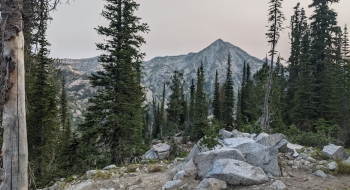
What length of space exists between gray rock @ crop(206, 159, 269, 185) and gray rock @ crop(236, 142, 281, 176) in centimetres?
45

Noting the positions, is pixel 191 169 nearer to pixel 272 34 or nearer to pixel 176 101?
pixel 272 34

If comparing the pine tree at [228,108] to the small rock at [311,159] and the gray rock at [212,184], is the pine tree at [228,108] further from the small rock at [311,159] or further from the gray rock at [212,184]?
the gray rock at [212,184]

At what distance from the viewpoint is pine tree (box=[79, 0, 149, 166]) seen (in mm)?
12578

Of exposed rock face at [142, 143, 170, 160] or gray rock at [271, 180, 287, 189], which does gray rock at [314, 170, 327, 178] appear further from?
exposed rock face at [142, 143, 170, 160]

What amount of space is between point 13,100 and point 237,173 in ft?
15.8

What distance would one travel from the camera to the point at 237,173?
5.43m

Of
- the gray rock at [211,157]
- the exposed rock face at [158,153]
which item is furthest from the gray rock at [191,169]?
the exposed rock face at [158,153]

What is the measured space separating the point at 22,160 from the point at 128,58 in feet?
35.0

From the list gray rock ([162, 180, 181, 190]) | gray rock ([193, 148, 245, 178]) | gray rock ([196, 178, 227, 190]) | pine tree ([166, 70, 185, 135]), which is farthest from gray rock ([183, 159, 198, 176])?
pine tree ([166, 70, 185, 135])

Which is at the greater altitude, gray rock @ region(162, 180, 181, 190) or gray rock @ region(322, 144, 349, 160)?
gray rock @ region(322, 144, 349, 160)

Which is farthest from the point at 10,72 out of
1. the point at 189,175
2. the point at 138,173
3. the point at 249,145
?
the point at 249,145

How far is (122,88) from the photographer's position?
13359 millimetres

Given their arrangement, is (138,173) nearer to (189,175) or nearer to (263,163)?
(189,175)

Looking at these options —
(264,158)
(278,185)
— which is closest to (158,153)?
(264,158)
